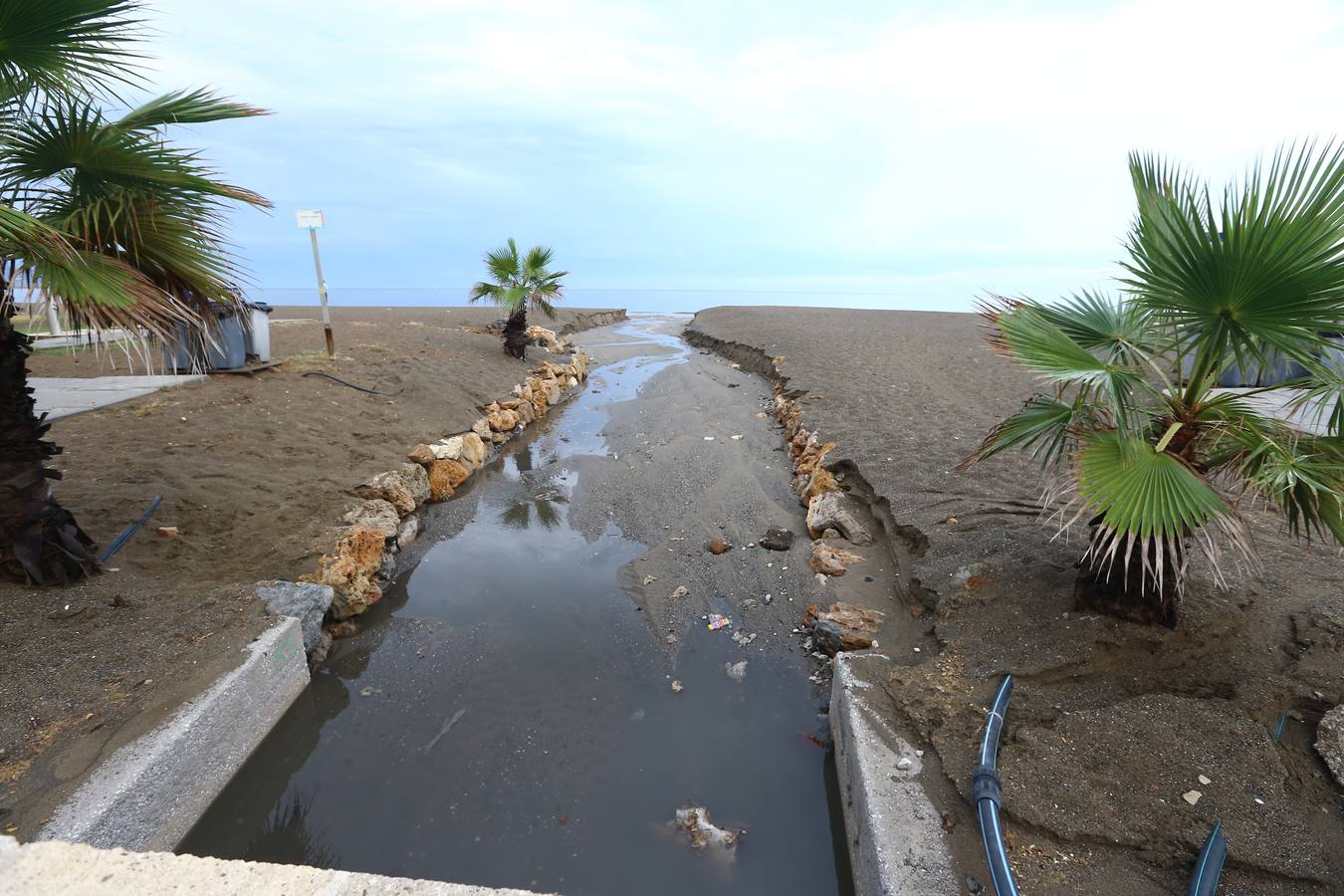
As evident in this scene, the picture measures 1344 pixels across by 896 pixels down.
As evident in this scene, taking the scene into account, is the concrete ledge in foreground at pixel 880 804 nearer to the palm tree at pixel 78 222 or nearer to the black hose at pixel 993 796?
the black hose at pixel 993 796

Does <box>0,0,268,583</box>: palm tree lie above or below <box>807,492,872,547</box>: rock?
above

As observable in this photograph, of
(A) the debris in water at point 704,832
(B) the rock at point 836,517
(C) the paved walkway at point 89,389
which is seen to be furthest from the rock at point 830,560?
(C) the paved walkway at point 89,389

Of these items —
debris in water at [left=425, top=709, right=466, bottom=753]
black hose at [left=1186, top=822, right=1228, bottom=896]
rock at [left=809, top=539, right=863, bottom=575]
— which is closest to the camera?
black hose at [left=1186, top=822, right=1228, bottom=896]

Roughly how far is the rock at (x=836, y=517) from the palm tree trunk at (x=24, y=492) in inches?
225

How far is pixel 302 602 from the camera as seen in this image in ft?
13.4

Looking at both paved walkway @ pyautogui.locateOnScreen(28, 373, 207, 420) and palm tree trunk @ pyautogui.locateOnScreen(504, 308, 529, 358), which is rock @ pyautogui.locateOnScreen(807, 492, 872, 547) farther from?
palm tree trunk @ pyautogui.locateOnScreen(504, 308, 529, 358)

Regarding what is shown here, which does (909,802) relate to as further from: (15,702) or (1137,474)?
(15,702)

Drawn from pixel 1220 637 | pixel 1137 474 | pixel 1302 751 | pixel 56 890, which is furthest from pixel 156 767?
pixel 1220 637

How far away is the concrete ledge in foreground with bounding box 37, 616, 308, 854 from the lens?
8.30 feet

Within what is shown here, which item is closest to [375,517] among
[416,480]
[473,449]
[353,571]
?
[353,571]

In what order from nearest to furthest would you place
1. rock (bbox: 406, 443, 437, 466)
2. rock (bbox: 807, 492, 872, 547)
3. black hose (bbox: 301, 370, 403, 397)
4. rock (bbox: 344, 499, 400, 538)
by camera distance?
rock (bbox: 344, 499, 400, 538)
rock (bbox: 807, 492, 872, 547)
rock (bbox: 406, 443, 437, 466)
black hose (bbox: 301, 370, 403, 397)

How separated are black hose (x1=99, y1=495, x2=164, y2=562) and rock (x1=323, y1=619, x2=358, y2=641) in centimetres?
154

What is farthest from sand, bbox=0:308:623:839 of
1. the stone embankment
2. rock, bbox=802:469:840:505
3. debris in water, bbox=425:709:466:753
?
rock, bbox=802:469:840:505

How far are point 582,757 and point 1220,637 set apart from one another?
364cm
